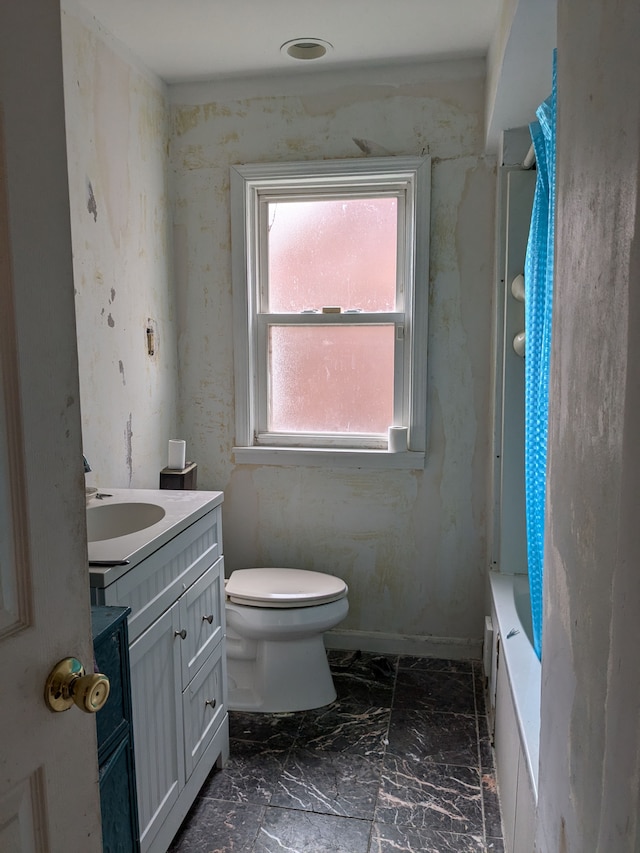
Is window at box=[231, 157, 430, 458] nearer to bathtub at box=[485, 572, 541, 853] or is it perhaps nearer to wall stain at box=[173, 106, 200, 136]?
wall stain at box=[173, 106, 200, 136]

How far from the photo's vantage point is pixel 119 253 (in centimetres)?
236

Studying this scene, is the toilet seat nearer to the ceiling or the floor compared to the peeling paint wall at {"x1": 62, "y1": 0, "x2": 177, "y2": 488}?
nearer to the floor

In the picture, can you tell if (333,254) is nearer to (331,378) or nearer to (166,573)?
(331,378)

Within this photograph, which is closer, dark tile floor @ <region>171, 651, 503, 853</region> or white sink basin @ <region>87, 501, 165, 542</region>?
dark tile floor @ <region>171, 651, 503, 853</region>

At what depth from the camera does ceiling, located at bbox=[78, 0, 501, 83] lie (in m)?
2.08

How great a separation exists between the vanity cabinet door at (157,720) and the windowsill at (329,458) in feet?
3.79

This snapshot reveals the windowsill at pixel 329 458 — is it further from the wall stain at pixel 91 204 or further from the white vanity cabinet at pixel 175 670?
the wall stain at pixel 91 204

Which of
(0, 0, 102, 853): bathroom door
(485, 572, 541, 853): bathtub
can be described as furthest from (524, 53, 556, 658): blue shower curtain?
(0, 0, 102, 853): bathroom door

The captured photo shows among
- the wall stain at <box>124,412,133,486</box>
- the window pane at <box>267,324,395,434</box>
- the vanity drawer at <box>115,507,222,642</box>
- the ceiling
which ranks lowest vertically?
the vanity drawer at <box>115,507,222,642</box>

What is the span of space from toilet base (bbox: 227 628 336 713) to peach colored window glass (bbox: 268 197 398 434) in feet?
3.02

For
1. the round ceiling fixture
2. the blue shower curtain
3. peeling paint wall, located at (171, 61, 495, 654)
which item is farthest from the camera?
peeling paint wall, located at (171, 61, 495, 654)

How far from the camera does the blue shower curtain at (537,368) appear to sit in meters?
1.66

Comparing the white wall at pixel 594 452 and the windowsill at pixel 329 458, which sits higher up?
the white wall at pixel 594 452

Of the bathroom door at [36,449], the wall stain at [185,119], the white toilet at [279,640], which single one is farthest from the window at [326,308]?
the bathroom door at [36,449]
